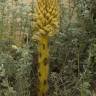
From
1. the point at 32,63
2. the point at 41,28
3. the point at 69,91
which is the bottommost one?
the point at 69,91

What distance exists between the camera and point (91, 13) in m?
3.96

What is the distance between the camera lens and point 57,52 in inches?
148

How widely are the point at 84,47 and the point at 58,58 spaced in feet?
1.01

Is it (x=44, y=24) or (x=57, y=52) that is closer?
(x=44, y=24)

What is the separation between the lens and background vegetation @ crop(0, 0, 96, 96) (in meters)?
3.14

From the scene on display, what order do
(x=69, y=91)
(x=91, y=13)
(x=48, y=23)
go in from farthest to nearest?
(x=91, y=13) → (x=69, y=91) → (x=48, y=23)

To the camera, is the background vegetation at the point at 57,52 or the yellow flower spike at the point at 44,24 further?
the background vegetation at the point at 57,52

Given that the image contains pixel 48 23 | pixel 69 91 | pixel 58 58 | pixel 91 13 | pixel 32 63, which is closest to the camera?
pixel 48 23

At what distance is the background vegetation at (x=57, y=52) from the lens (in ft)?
10.3

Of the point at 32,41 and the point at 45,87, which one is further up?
the point at 32,41

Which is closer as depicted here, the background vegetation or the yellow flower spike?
the yellow flower spike

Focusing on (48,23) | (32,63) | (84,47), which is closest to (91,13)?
(84,47)

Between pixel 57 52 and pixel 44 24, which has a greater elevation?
pixel 44 24

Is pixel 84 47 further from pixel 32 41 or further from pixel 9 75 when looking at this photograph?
pixel 9 75
